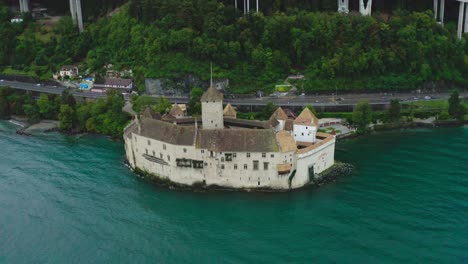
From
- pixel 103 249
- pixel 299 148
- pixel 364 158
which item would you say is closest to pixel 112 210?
pixel 103 249

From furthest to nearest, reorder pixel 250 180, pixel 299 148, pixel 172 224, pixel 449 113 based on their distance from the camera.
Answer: pixel 449 113, pixel 299 148, pixel 250 180, pixel 172 224

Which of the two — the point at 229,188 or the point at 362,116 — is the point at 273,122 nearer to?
the point at 229,188

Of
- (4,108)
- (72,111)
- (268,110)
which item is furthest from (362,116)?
(4,108)

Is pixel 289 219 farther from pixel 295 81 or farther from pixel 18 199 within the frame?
pixel 295 81

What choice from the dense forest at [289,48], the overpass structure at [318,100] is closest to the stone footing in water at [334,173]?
the overpass structure at [318,100]

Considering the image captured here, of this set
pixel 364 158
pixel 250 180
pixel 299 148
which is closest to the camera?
pixel 250 180
